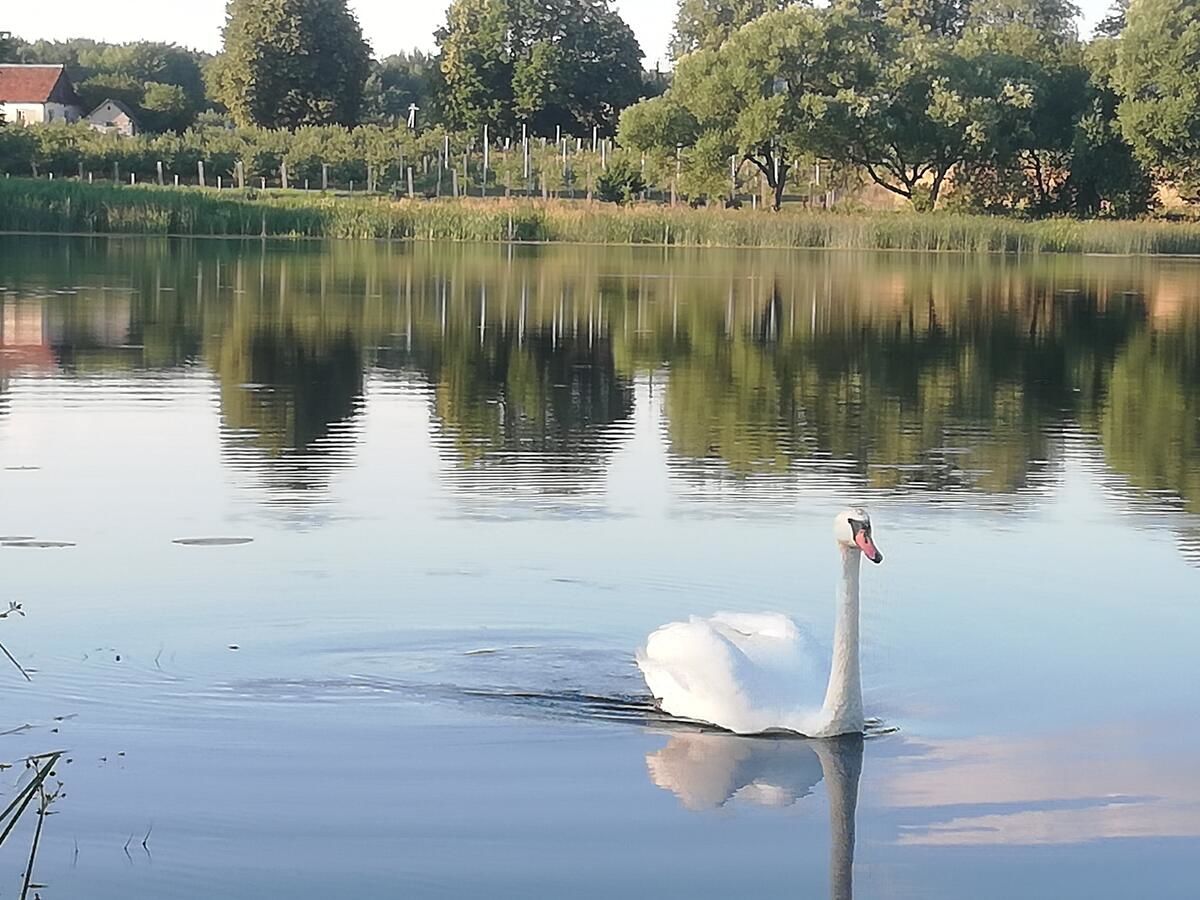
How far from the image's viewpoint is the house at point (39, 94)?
9981cm

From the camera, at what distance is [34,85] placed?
100688mm

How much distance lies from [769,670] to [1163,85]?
2310 inches

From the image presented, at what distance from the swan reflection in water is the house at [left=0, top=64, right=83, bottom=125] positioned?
3822 inches

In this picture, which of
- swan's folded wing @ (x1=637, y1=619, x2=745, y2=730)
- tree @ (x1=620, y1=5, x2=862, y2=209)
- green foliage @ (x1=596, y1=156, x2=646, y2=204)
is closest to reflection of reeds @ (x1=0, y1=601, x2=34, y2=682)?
swan's folded wing @ (x1=637, y1=619, x2=745, y2=730)

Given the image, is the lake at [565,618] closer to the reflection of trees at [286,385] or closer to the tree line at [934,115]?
the reflection of trees at [286,385]

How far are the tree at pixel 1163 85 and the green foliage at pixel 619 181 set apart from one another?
15314mm

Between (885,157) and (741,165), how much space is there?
489 centimetres

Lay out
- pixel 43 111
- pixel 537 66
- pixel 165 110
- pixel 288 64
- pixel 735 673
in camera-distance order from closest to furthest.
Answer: pixel 735 673, pixel 537 66, pixel 288 64, pixel 165 110, pixel 43 111

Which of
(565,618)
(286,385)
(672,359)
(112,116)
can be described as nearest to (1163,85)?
(672,359)

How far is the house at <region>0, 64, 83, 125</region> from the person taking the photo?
327 ft

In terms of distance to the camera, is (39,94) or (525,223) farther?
(39,94)

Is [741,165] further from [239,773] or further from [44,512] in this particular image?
[239,773]

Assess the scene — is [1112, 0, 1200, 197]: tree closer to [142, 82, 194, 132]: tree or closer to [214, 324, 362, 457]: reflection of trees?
[142, 82, 194, 132]: tree

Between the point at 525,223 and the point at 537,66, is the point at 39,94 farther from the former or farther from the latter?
the point at 525,223
